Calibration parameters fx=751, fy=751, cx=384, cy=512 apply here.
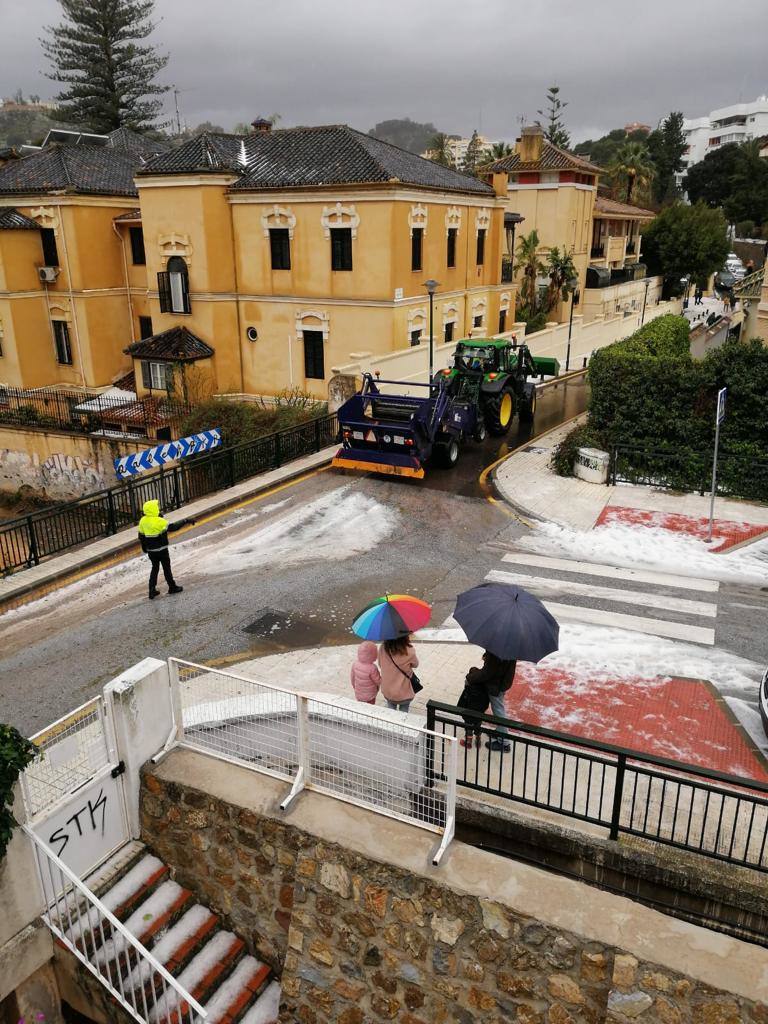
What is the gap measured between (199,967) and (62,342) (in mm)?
31301

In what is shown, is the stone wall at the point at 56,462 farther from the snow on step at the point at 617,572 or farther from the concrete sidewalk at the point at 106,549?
the snow on step at the point at 617,572

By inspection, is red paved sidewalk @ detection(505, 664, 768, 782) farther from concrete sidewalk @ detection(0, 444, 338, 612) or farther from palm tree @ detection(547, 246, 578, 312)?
→ palm tree @ detection(547, 246, 578, 312)

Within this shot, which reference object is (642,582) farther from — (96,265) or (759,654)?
(96,265)

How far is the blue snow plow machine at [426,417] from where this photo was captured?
17.6 meters

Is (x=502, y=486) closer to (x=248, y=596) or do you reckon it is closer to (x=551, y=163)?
(x=248, y=596)

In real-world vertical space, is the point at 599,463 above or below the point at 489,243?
below

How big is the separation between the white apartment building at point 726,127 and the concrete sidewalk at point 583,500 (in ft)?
425

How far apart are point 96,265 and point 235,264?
725 cm

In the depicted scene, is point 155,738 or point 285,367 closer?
point 155,738

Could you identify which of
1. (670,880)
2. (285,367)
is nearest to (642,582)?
(670,880)

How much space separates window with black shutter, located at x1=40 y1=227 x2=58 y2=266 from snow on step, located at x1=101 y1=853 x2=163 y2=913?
100 feet

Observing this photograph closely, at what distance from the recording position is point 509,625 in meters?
6.86

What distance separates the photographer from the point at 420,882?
20.5 feet

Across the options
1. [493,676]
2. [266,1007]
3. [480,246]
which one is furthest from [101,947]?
[480,246]
